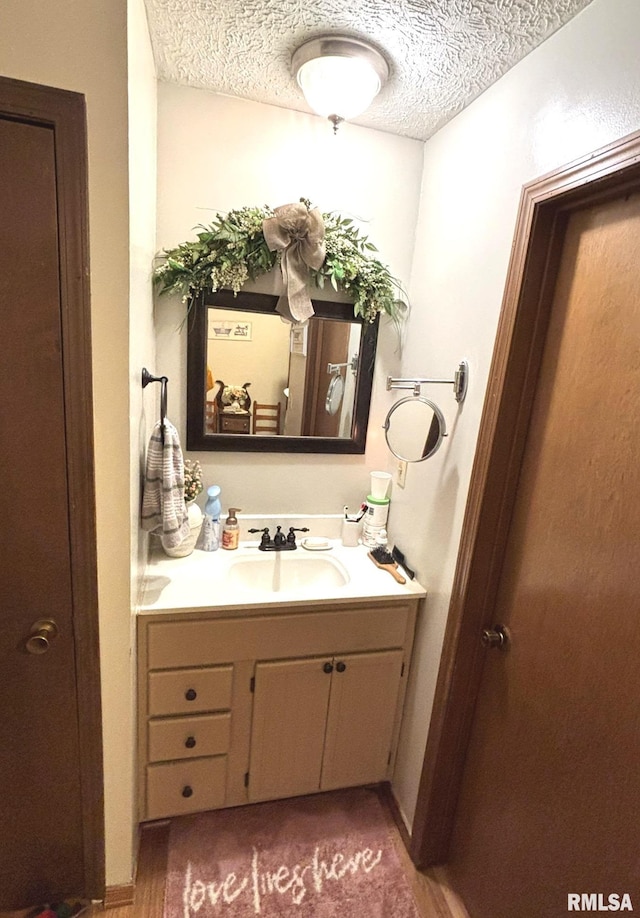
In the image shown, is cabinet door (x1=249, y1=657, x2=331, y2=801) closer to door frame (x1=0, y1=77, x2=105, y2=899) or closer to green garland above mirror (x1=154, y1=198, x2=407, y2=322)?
door frame (x1=0, y1=77, x2=105, y2=899)

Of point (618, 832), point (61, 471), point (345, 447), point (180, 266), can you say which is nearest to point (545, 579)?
point (618, 832)

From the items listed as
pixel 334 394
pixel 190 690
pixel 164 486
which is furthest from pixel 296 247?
pixel 190 690

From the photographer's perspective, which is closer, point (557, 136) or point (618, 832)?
point (618, 832)

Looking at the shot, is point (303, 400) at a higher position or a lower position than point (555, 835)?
higher

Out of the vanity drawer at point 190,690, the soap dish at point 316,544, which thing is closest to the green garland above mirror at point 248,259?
the soap dish at point 316,544

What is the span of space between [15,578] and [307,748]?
1.12 meters

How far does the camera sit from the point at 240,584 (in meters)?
1.68

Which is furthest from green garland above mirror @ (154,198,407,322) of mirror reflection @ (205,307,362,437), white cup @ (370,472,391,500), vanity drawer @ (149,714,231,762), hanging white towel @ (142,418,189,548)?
vanity drawer @ (149,714,231,762)

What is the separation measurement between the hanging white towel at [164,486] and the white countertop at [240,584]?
16 centimetres

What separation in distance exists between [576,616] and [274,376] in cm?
121

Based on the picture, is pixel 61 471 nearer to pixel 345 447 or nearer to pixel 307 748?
pixel 345 447

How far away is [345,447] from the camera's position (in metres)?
1.84

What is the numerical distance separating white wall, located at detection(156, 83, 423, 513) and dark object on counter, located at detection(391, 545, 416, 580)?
1.41 feet

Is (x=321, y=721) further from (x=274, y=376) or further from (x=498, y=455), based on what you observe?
(x=274, y=376)
